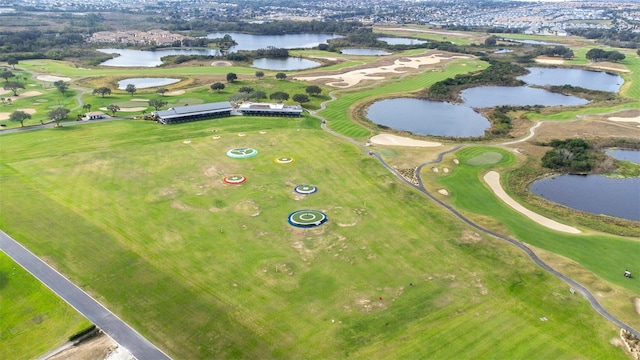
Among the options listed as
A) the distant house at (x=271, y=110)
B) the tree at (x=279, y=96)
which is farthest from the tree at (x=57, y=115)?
the tree at (x=279, y=96)

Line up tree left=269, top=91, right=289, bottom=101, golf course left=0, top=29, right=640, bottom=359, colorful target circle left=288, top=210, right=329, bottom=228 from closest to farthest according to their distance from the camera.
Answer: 1. golf course left=0, top=29, right=640, bottom=359
2. colorful target circle left=288, top=210, right=329, bottom=228
3. tree left=269, top=91, right=289, bottom=101

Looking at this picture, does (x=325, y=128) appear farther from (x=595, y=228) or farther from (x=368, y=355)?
(x=368, y=355)

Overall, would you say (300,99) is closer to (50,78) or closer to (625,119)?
(625,119)

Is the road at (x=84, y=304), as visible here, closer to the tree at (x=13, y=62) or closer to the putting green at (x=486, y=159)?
the putting green at (x=486, y=159)


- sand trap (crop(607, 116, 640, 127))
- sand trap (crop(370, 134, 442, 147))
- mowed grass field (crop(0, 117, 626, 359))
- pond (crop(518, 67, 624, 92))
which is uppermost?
pond (crop(518, 67, 624, 92))

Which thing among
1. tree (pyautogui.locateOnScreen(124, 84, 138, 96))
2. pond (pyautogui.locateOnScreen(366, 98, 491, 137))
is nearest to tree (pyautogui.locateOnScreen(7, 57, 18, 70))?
tree (pyautogui.locateOnScreen(124, 84, 138, 96))

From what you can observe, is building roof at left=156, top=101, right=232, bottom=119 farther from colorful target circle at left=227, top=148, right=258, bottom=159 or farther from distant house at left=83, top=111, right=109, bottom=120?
colorful target circle at left=227, top=148, right=258, bottom=159

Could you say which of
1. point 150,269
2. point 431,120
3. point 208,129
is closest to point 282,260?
point 150,269
